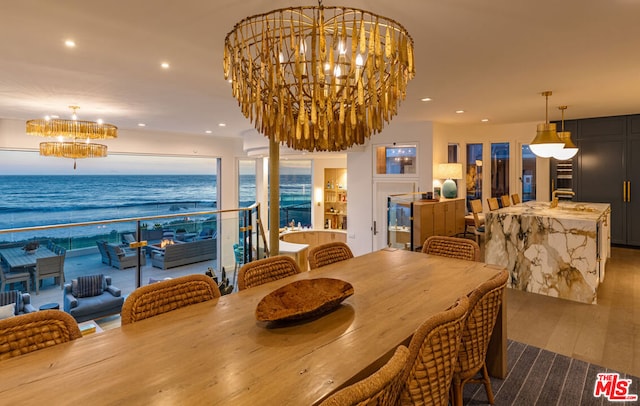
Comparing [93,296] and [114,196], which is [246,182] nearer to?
[114,196]

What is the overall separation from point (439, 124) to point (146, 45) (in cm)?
540

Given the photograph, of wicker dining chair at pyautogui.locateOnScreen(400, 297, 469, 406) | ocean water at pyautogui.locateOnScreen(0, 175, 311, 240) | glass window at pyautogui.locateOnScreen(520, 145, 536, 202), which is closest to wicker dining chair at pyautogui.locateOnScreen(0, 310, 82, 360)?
wicker dining chair at pyautogui.locateOnScreen(400, 297, 469, 406)

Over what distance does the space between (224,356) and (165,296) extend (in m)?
0.70

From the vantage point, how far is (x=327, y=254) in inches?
117

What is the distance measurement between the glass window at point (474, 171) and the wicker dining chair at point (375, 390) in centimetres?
773

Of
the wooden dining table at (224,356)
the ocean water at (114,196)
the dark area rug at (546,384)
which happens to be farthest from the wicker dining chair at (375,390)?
the ocean water at (114,196)

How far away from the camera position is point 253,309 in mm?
1857

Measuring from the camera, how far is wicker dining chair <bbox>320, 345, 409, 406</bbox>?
0.88m

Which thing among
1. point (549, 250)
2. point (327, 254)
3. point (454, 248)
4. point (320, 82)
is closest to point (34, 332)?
point (320, 82)

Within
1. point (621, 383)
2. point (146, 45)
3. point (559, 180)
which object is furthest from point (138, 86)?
point (559, 180)

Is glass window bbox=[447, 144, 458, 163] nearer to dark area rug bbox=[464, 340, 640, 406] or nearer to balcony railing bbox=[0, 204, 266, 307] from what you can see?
balcony railing bbox=[0, 204, 266, 307]

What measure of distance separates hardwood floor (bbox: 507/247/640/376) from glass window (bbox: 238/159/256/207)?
6.45m

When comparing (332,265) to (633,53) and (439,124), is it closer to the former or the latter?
(633,53)

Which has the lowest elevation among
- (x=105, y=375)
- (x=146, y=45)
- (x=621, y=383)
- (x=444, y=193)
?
(x=621, y=383)
